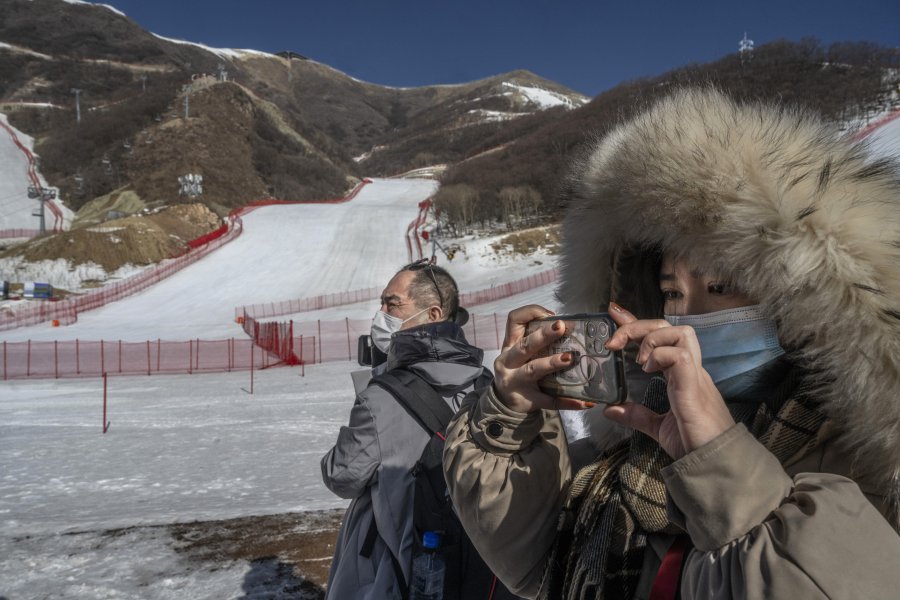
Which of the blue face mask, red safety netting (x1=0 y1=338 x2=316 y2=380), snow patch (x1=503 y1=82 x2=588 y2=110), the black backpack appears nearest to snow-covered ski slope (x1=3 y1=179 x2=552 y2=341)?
red safety netting (x1=0 y1=338 x2=316 y2=380)

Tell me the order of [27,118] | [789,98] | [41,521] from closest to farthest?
[789,98] < [41,521] < [27,118]

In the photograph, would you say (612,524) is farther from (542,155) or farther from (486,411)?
(542,155)

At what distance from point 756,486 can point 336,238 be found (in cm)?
4311

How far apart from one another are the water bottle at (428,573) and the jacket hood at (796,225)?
142 cm

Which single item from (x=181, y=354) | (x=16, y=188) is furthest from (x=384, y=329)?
(x=16, y=188)

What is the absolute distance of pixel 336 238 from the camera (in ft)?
141

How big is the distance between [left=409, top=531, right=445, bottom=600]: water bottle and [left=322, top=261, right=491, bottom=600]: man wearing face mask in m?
0.04

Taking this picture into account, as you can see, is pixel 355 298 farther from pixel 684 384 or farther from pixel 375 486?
pixel 684 384

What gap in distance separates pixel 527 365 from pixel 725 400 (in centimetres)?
42

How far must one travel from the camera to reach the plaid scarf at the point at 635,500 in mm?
1132

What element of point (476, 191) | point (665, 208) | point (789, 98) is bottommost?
point (665, 208)

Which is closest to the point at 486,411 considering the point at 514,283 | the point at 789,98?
the point at 789,98

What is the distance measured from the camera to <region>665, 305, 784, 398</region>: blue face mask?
1.23m

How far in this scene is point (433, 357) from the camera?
2.63 m
